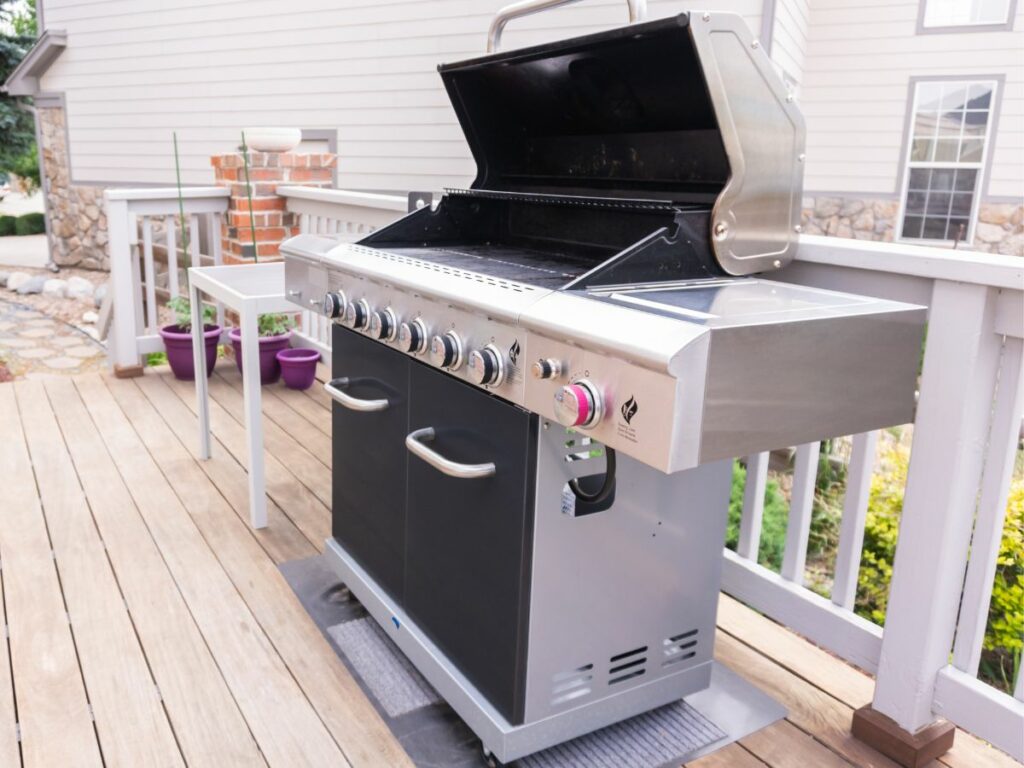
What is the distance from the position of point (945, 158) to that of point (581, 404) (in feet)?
26.3

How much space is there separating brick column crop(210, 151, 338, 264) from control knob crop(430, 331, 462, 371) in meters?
3.31

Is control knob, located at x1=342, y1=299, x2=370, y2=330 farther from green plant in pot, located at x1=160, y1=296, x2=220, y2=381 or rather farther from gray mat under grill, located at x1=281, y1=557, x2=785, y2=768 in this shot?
green plant in pot, located at x1=160, y1=296, x2=220, y2=381

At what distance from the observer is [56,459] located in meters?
3.34

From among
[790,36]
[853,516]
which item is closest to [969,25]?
[790,36]

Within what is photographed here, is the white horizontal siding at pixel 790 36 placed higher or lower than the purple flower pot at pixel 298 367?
higher

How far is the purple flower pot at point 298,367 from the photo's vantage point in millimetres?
4254

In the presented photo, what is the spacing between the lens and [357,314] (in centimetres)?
190

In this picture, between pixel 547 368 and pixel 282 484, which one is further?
pixel 282 484

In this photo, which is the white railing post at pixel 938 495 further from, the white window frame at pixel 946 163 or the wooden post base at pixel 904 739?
the white window frame at pixel 946 163

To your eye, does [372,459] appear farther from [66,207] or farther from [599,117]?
[66,207]

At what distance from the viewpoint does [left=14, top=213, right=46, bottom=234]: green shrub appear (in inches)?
584

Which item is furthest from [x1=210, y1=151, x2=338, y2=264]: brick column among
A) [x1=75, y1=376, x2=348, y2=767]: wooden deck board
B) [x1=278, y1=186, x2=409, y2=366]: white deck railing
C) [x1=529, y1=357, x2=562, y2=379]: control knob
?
[x1=529, y1=357, x2=562, y2=379]: control knob

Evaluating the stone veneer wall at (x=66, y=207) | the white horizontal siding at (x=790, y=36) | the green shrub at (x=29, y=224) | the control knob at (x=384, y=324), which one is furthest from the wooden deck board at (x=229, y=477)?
the green shrub at (x=29, y=224)

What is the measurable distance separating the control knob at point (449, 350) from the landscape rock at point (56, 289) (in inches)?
357
